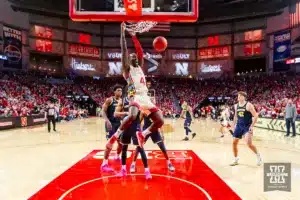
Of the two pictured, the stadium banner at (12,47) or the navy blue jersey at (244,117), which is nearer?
the navy blue jersey at (244,117)

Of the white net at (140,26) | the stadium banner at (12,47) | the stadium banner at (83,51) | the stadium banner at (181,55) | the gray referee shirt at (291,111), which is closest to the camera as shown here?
the white net at (140,26)

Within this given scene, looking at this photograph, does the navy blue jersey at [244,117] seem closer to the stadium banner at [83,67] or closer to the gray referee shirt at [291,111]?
the gray referee shirt at [291,111]

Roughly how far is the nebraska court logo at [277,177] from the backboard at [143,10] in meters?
4.31

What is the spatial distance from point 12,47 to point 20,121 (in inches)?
634

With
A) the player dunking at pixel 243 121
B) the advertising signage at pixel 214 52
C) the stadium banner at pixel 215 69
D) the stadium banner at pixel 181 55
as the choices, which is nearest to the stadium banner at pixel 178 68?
the stadium banner at pixel 181 55

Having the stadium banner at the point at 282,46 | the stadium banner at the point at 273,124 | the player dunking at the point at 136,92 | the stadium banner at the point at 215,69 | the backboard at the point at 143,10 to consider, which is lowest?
the stadium banner at the point at 273,124

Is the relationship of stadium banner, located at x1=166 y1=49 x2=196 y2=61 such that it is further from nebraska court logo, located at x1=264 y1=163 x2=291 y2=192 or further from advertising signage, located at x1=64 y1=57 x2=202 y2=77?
nebraska court logo, located at x1=264 y1=163 x2=291 y2=192

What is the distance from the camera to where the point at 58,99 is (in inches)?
1184

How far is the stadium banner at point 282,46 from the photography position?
3088cm

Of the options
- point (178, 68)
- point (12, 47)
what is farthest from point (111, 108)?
point (178, 68)

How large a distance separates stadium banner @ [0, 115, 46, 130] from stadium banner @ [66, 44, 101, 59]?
1876 cm

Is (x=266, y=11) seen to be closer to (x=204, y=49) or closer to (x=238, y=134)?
(x=204, y=49)

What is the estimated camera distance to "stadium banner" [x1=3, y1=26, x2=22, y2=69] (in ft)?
94.8

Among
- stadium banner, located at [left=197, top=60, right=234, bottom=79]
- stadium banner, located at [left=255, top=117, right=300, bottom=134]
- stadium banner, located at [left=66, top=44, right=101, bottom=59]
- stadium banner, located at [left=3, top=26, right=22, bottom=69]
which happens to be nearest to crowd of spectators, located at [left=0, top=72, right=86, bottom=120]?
stadium banner, located at [left=3, top=26, right=22, bottom=69]
